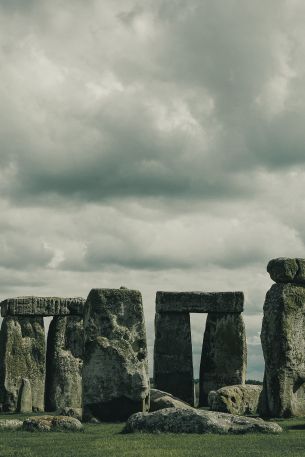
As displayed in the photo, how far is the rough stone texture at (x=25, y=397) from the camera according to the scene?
2345cm

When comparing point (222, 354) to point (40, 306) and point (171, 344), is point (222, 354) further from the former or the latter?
point (40, 306)

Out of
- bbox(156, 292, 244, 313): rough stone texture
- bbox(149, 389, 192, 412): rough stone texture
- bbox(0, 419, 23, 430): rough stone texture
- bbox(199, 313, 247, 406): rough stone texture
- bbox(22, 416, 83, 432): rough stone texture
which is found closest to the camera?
bbox(22, 416, 83, 432): rough stone texture

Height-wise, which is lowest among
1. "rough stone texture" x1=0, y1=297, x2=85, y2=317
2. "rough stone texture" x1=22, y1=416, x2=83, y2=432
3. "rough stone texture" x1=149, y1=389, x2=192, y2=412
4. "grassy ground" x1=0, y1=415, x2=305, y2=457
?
"grassy ground" x1=0, y1=415, x2=305, y2=457

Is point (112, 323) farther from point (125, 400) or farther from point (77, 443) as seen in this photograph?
point (77, 443)

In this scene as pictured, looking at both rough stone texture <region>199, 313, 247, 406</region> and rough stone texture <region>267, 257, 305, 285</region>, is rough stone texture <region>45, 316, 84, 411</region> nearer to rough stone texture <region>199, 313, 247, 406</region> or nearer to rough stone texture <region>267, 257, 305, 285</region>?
rough stone texture <region>199, 313, 247, 406</region>

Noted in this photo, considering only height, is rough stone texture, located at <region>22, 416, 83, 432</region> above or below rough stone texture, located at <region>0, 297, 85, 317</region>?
below

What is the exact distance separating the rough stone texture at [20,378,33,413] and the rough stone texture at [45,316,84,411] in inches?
37.4

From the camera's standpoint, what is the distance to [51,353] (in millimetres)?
26016

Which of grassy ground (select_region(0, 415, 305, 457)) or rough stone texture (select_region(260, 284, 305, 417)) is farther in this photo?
rough stone texture (select_region(260, 284, 305, 417))

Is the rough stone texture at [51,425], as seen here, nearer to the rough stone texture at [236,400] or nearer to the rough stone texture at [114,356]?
the rough stone texture at [114,356]

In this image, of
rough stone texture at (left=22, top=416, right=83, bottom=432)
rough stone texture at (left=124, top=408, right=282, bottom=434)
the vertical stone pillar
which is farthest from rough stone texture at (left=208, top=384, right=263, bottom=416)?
rough stone texture at (left=22, top=416, right=83, bottom=432)

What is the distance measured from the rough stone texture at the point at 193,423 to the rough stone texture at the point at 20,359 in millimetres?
10437

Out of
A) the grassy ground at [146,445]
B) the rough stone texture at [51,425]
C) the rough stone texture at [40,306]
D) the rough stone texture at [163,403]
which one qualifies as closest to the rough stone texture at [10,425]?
the rough stone texture at [51,425]

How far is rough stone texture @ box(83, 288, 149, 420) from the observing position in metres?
17.7
